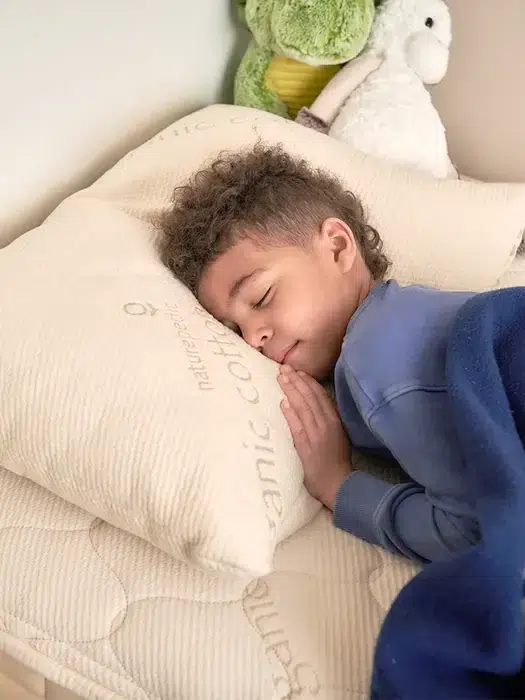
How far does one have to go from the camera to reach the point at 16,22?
0.94 metres

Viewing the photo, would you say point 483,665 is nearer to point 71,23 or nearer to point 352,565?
point 352,565

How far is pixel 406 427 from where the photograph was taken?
0.76 metres

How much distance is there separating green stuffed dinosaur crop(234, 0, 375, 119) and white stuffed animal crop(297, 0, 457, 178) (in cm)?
4

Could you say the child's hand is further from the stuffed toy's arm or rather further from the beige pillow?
the stuffed toy's arm

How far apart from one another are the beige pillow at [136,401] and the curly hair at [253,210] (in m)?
0.05

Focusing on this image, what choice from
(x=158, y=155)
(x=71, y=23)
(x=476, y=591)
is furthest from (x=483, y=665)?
(x=71, y=23)

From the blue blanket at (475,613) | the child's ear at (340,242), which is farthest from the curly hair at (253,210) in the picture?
the blue blanket at (475,613)

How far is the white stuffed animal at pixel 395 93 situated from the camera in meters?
1.24

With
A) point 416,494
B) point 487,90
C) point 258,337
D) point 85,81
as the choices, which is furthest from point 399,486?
point 487,90

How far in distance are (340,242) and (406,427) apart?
35 cm

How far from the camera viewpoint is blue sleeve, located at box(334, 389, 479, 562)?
71cm

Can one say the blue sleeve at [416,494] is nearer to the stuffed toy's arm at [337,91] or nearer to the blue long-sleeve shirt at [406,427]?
the blue long-sleeve shirt at [406,427]

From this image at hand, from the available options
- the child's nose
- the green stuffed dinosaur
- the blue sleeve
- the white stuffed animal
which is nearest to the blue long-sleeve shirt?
the blue sleeve

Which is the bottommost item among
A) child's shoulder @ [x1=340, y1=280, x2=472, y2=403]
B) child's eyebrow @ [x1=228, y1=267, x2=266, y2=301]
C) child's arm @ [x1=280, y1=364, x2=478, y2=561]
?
child's arm @ [x1=280, y1=364, x2=478, y2=561]
